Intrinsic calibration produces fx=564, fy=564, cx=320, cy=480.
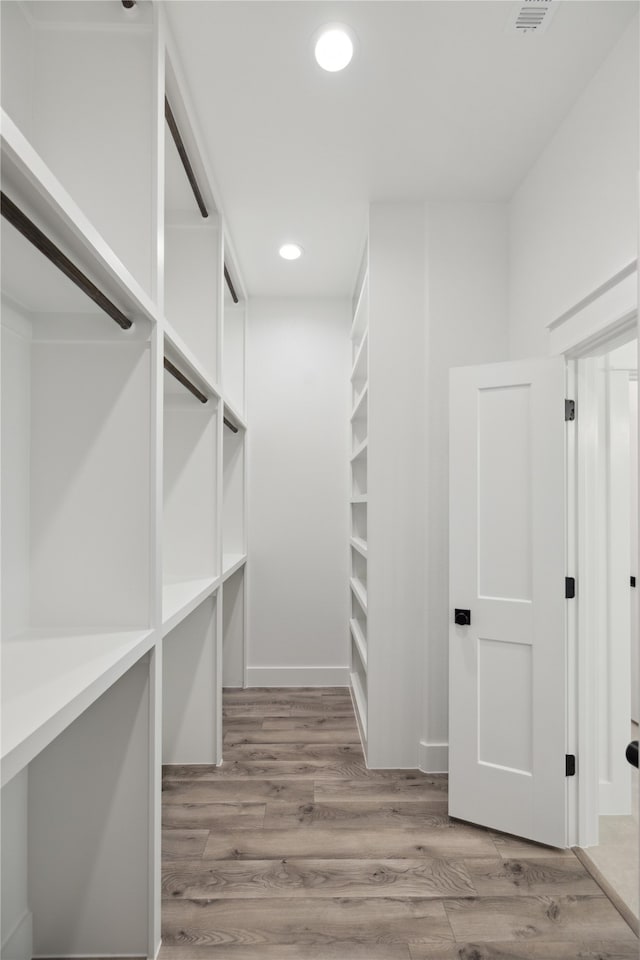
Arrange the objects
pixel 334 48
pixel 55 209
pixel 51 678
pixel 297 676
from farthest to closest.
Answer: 1. pixel 297 676
2. pixel 334 48
3. pixel 51 678
4. pixel 55 209

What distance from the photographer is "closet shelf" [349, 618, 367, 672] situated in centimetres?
311

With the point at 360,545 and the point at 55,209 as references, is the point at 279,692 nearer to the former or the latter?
the point at 360,545

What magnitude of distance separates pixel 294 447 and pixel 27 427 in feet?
8.83

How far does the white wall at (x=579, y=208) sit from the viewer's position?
182 cm

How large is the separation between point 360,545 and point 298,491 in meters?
0.89

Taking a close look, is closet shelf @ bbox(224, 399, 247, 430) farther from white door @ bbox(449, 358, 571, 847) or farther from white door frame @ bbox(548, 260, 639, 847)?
white door frame @ bbox(548, 260, 639, 847)

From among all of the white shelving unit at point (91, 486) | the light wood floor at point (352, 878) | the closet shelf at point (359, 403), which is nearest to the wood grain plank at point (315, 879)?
the light wood floor at point (352, 878)

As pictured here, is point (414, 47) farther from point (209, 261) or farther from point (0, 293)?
point (0, 293)

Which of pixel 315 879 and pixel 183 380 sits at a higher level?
pixel 183 380

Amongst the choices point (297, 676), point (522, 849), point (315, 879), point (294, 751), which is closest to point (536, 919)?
point (522, 849)

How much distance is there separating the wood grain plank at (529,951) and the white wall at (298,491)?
2441mm

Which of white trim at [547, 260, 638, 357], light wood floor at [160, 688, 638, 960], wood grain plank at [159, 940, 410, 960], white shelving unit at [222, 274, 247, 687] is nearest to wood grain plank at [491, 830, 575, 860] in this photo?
light wood floor at [160, 688, 638, 960]

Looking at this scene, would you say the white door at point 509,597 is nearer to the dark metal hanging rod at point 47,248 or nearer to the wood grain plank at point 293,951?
the wood grain plank at point 293,951

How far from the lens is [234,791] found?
2566mm
